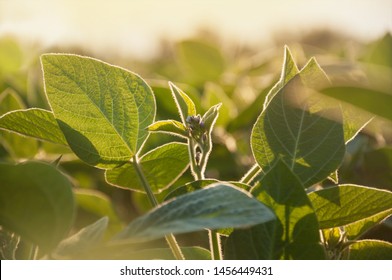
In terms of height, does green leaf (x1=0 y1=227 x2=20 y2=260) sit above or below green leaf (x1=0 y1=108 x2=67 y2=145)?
below

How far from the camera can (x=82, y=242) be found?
0.61m

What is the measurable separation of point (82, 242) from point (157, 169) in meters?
0.27

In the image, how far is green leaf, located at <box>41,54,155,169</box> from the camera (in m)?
0.73

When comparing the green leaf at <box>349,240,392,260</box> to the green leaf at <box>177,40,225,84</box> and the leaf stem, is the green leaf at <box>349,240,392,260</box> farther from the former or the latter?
the green leaf at <box>177,40,225,84</box>

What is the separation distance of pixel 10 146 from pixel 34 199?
62cm

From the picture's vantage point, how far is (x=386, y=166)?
117 centimetres

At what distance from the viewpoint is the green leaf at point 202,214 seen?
0.54m

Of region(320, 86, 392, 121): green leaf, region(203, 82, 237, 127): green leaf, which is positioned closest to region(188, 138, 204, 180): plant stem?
region(320, 86, 392, 121): green leaf

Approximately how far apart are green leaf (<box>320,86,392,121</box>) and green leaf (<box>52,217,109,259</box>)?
28 cm

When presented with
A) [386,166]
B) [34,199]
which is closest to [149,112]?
[34,199]

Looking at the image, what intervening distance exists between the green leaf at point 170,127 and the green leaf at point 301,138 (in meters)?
0.09

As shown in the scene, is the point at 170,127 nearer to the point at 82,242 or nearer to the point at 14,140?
the point at 82,242

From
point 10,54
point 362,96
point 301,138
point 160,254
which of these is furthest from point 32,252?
point 10,54
